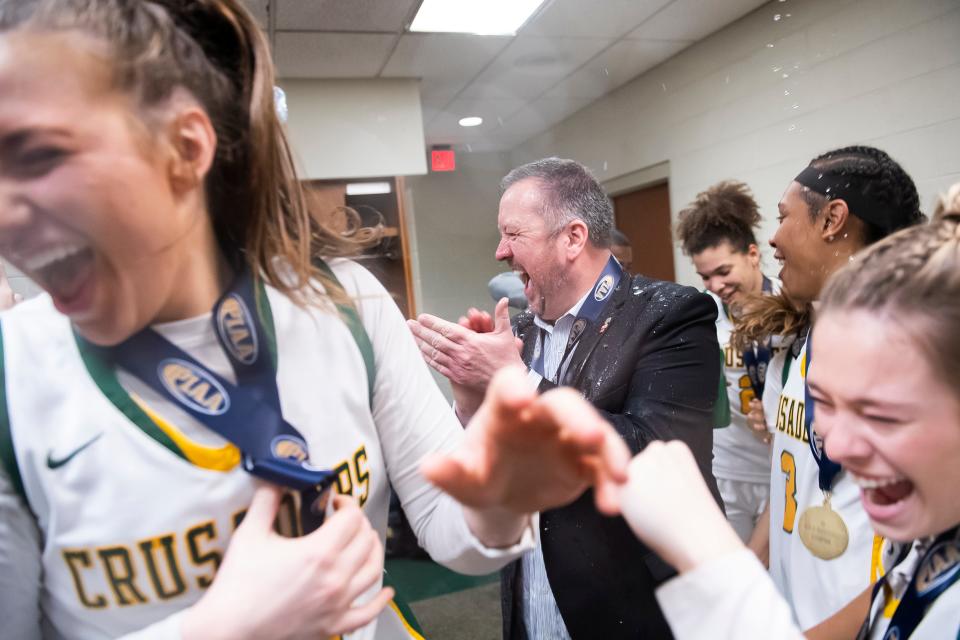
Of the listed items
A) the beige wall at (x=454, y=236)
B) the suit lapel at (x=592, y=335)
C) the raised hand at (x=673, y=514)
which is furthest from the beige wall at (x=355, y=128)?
the raised hand at (x=673, y=514)

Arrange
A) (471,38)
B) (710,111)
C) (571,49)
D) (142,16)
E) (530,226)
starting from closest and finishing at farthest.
Result: 1. (142,16)
2. (530,226)
3. (471,38)
4. (571,49)
5. (710,111)

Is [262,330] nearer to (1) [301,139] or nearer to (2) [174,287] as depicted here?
(2) [174,287]

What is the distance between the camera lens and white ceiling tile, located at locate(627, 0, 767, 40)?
1.67 meters

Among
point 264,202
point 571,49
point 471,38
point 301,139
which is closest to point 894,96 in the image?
point 571,49

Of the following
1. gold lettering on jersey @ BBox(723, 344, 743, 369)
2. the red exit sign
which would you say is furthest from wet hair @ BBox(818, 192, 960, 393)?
the red exit sign

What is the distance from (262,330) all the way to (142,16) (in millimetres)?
215

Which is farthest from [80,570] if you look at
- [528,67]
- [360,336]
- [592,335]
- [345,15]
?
[528,67]

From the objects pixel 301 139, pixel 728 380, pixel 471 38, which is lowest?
pixel 728 380

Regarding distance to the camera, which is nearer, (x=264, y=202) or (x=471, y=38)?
(x=264, y=202)

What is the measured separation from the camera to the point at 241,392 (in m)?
0.39

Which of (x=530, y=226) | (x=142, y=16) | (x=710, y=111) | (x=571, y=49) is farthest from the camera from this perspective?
(x=710, y=111)

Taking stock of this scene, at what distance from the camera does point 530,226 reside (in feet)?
3.29

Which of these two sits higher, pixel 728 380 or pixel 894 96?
pixel 894 96

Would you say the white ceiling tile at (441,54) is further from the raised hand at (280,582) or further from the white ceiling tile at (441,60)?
the raised hand at (280,582)
